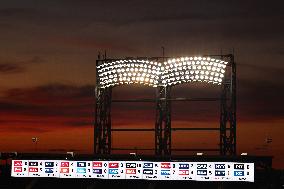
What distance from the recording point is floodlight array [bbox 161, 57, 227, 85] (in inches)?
2343

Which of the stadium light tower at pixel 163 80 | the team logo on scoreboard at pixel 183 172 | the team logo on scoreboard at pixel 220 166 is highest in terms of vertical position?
the stadium light tower at pixel 163 80

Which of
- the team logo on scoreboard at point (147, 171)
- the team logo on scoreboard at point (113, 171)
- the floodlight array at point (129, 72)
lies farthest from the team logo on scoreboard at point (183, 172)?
the floodlight array at point (129, 72)

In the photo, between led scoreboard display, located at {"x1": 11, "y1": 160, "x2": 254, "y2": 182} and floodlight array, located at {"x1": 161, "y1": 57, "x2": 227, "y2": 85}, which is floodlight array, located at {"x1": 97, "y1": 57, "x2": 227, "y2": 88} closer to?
floodlight array, located at {"x1": 161, "y1": 57, "x2": 227, "y2": 85}

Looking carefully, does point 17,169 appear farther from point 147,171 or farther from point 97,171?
point 147,171

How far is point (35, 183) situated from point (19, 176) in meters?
2.30

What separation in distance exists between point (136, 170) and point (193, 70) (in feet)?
43.4

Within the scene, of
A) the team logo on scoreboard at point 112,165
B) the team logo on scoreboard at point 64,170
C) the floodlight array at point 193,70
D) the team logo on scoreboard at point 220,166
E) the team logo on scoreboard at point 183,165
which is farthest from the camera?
the floodlight array at point 193,70

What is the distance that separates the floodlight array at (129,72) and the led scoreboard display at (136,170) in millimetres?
11736

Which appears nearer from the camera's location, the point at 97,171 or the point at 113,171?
the point at 113,171

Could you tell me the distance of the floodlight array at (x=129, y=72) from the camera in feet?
201

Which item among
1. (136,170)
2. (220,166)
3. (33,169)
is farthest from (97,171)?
(220,166)

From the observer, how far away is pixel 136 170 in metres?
51.1

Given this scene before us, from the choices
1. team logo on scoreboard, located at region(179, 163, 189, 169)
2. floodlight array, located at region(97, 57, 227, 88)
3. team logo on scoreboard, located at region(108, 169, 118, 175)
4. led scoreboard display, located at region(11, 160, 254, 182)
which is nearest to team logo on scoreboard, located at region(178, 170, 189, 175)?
led scoreboard display, located at region(11, 160, 254, 182)

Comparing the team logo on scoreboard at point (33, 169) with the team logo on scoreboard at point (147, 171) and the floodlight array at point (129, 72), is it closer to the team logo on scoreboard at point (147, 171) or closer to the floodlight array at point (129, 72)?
the team logo on scoreboard at point (147, 171)
